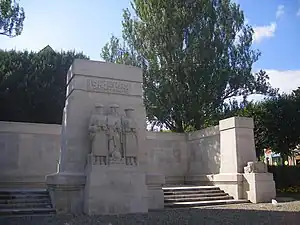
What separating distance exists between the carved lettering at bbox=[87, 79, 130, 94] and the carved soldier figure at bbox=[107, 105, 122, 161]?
1147 millimetres

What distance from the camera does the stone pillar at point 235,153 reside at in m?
14.9

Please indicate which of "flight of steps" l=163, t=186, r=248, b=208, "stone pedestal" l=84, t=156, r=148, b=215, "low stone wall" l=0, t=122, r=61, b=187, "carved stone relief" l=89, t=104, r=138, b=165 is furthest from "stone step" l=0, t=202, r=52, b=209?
"low stone wall" l=0, t=122, r=61, b=187

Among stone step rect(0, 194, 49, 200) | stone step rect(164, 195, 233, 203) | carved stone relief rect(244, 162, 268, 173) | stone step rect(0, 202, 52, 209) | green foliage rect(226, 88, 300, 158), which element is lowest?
stone step rect(164, 195, 233, 203)

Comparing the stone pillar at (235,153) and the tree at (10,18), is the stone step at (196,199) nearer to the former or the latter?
the stone pillar at (235,153)

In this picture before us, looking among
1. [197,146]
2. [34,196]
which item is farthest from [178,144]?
[34,196]

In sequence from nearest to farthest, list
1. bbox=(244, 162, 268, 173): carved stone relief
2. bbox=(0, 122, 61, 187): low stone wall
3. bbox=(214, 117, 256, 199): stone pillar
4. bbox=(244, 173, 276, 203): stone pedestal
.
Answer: bbox=(244, 173, 276, 203): stone pedestal → bbox=(244, 162, 268, 173): carved stone relief → bbox=(214, 117, 256, 199): stone pillar → bbox=(0, 122, 61, 187): low stone wall

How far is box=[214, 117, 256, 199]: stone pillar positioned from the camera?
1493 centimetres

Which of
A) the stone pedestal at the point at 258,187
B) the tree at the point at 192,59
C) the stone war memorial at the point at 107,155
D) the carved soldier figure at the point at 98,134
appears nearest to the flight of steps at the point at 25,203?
the stone war memorial at the point at 107,155

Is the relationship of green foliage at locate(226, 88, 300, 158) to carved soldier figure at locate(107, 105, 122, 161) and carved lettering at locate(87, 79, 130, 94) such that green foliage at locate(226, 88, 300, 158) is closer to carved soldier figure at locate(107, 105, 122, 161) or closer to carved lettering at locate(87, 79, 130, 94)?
carved lettering at locate(87, 79, 130, 94)

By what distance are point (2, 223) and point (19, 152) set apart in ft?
26.0

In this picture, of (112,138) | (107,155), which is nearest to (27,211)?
(107,155)

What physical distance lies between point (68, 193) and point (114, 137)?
2326 mm

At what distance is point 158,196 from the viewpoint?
40.3ft

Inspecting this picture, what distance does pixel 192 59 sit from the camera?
20.3 m
